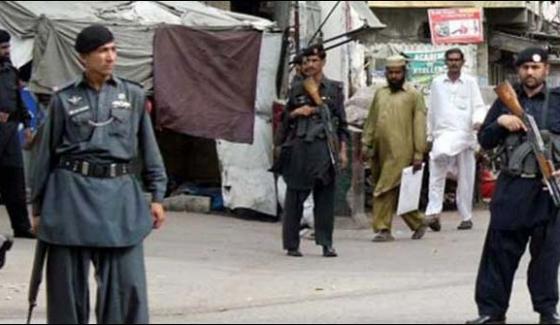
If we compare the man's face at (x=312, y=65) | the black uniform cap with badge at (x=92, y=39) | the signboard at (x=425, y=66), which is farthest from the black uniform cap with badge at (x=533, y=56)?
the signboard at (x=425, y=66)

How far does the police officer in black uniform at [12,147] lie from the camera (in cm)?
1231

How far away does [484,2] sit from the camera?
19.3 m

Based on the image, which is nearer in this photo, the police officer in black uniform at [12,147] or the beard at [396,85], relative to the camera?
the police officer in black uniform at [12,147]

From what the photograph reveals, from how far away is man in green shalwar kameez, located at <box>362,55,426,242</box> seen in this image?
13.0 m

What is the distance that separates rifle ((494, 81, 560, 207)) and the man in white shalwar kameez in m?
5.61

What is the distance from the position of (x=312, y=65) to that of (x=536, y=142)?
3.92 metres

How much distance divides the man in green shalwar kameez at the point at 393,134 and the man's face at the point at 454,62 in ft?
2.35

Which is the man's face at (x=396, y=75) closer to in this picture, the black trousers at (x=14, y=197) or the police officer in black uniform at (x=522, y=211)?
the black trousers at (x=14, y=197)

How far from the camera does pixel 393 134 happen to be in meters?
13.0

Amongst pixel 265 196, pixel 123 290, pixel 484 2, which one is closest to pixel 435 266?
pixel 265 196

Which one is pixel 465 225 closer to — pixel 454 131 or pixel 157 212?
pixel 454 131

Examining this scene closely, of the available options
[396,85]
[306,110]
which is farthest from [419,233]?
[306,110]

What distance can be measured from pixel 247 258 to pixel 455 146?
2.95 meters

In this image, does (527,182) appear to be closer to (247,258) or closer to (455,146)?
(247,258)
